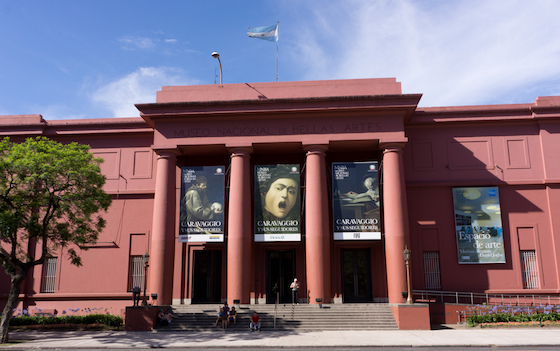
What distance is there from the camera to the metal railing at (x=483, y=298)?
23875 millimetres

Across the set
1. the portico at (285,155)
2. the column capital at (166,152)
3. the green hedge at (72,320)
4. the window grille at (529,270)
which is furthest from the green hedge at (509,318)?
the column capital at (166,152)

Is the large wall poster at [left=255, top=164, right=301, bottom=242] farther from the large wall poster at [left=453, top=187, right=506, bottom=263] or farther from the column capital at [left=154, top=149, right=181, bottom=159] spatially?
the large wall poster at [left=453, top=187, right=506, bottom=263]

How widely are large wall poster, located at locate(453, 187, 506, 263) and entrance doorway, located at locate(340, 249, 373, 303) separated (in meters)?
5.47

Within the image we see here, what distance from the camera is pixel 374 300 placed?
25.5 meters

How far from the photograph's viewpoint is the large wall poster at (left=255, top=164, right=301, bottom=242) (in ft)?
79.0

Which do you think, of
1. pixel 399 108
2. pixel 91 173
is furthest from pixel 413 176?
pixel 91 173

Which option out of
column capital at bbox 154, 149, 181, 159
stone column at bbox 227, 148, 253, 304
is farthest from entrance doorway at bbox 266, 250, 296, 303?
column capital at bbox 154, 149, 181, 159

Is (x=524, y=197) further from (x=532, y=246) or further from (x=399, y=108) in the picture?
(x=399, y=108)

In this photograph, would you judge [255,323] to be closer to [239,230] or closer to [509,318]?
[239,230]

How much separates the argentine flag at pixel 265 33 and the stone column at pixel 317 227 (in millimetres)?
7980

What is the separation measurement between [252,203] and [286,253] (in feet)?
12.4

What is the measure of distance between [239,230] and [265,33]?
1280 centimetres

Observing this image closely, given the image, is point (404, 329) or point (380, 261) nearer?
point (404, 329)

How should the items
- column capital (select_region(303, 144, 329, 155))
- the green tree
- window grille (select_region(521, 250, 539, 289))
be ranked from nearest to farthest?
→ the green tree → window grille (select_region(521, 250, 539, 289)) → column capital (select_region(303, 144, 329, 155))
